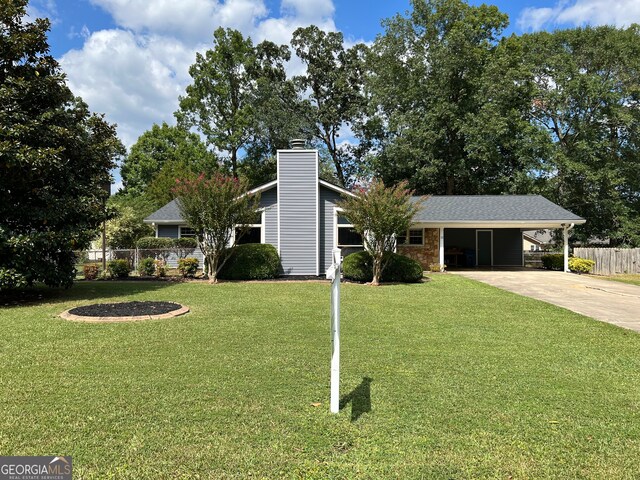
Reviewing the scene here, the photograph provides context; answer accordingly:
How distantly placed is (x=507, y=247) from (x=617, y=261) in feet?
16.1

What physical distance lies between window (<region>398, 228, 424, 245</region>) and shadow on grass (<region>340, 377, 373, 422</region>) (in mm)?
15872

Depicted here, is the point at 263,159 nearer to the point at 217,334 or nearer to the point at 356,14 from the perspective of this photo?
the point at 356,14

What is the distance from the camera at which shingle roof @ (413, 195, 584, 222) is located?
1872cm

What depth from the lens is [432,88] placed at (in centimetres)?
2855

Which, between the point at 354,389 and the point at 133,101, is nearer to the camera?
the point at 354,389

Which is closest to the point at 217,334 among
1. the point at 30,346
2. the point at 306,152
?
the point at 30,346

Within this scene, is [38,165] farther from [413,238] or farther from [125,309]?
[413,238]

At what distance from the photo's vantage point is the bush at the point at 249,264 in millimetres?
14961

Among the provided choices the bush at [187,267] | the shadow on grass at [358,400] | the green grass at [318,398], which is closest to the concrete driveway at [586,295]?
the green grass at [318,398]

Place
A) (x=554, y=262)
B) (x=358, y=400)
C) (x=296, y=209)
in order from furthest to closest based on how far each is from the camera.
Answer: (x=554, y=262), (x=296, y=209), (x=358, y=400)

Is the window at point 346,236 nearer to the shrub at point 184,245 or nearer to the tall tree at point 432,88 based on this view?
the shrub at point 184,245

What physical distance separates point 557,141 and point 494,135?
675cm

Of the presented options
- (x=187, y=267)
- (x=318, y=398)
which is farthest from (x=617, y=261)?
(x=318, y=398)

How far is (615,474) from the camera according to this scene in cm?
273
